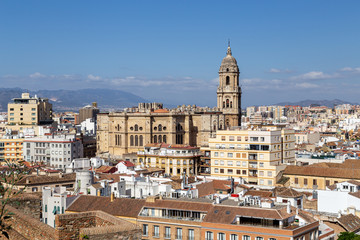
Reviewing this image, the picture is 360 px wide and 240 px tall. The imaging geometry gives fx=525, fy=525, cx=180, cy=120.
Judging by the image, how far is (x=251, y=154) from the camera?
63906mm

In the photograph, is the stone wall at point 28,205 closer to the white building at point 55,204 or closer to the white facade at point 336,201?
the white building at point 55,204

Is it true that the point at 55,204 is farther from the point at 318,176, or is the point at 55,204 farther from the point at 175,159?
the point at 175,159

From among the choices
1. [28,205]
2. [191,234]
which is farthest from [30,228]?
[191,234]

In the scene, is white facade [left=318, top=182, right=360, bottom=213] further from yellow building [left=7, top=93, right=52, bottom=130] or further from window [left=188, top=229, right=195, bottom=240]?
yellow building [left=7, top=93, right=52, bottom=130]

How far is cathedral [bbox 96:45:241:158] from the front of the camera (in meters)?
95.1

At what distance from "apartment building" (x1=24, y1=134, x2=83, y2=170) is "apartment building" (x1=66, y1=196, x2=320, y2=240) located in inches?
2120

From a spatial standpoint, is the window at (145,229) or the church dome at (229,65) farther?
the church dome at (229,65)

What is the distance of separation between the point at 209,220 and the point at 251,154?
1376 inches

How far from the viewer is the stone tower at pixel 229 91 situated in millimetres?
106188

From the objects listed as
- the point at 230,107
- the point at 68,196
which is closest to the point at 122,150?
the point at 230,107

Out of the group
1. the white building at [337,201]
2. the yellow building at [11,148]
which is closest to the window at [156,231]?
the white building at [337,201]

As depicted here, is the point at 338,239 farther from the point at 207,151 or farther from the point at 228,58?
the point at 228,58

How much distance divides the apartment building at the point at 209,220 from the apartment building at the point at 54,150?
53.8 m

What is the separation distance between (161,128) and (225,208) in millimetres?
65651
